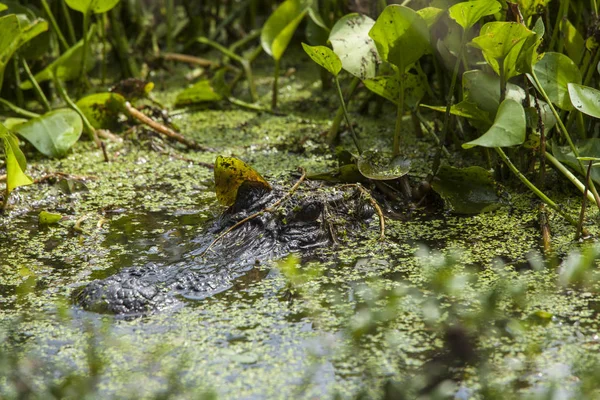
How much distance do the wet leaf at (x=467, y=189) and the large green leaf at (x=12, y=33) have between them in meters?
1.19

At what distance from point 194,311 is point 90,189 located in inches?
33.5

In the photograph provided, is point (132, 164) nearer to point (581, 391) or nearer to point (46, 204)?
point (46, 204)

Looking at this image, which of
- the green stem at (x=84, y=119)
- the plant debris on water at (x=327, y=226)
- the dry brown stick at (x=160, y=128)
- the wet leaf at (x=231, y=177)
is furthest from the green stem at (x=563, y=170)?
the green stem at (x=84, y=119)

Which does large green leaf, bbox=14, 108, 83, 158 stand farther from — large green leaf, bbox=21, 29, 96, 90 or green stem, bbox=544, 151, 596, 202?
green stem, bbox=544, 151, 596, 202

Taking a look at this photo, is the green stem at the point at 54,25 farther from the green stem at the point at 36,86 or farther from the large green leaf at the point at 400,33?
the large green leaf at the point at 400,33

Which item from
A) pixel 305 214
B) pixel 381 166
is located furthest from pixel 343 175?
pixel 305 214

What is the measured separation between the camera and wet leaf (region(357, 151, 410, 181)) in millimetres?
1862

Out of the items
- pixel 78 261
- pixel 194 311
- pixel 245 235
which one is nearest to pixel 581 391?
pixel 194 311

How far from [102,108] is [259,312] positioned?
1.31m

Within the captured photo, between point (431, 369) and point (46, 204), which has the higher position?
point (431, 369)

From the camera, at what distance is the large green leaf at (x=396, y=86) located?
1.90m

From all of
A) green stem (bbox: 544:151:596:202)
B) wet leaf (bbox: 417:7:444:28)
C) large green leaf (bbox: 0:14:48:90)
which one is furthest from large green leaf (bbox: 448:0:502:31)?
large green leaf (bbox: 0:14:48:90)

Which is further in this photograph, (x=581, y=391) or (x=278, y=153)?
(x=278, y=153)

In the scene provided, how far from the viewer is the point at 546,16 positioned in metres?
1.95
